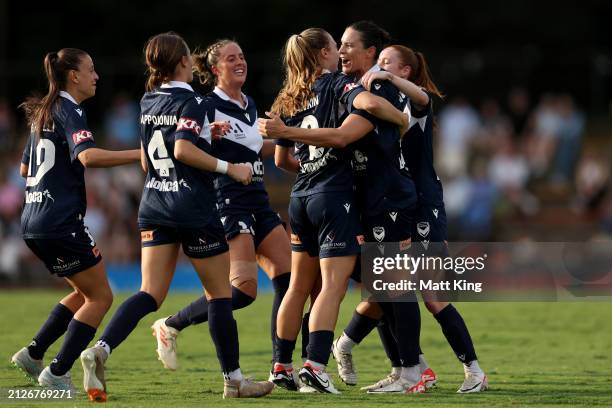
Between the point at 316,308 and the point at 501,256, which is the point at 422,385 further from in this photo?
the point at 501,256

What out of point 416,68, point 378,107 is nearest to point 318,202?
point 378,107

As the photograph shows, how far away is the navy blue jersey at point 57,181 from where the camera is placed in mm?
8422

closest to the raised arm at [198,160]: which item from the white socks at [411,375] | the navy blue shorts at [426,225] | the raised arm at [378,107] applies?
the raised arm at [378,107]

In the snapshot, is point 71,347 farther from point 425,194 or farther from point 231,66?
point 425,194

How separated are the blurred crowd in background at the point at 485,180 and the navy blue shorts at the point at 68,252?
13107mm

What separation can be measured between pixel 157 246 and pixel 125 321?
53 cm

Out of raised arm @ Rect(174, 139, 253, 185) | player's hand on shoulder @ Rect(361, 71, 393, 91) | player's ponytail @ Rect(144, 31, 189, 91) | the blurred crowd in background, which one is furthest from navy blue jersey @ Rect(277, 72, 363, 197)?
the blurred crowd in background

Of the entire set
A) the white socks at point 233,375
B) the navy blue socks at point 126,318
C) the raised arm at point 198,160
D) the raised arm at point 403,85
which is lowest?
the white socks at point 233,375

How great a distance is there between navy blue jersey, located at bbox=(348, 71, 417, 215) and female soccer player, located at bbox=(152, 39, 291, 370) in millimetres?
1098

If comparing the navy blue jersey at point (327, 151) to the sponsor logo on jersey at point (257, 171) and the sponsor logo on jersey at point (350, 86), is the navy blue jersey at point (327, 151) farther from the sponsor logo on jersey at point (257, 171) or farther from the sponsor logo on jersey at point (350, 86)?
the sponsor logo on jersey at point (257, 171)

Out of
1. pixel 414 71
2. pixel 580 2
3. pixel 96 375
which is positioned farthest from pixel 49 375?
pixel 580 2

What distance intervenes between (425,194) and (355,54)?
3.68 feet

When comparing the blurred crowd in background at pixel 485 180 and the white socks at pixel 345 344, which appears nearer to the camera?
the white socks at pixel 345 344

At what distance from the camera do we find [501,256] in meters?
18.1
